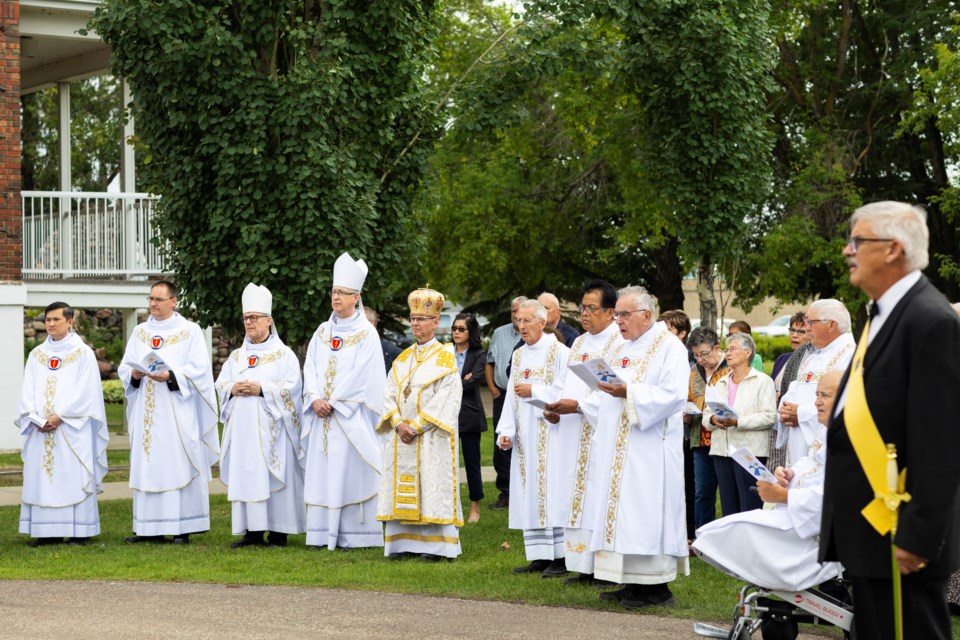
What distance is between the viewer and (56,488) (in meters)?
11.0

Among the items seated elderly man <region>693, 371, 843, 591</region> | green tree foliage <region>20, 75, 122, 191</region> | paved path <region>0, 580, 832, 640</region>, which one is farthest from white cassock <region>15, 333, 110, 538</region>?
green tree foliage <region>20, 75, 122, 191</region>

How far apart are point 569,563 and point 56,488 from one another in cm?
478

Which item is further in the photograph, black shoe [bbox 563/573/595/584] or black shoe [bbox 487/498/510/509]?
black shoe [bbox 487/498/510/509]

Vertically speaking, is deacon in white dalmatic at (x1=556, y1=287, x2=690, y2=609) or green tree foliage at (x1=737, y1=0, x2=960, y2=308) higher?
green tree foliage at (x1=737, y1=0, x2=960, y2=308)

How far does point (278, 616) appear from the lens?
777cm

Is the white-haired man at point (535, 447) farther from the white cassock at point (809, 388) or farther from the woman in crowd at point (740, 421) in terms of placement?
the white cassock at point (809, 388)

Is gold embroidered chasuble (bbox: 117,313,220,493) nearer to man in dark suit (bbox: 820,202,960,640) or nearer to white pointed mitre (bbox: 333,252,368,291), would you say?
white pointed mitre (bbox: 333,252,368,291)

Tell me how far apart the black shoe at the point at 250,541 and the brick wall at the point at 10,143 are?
8955 mm

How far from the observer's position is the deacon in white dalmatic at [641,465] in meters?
7.84

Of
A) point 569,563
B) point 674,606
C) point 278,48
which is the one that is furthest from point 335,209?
point 674,606

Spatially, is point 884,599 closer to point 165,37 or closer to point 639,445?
point 639,445

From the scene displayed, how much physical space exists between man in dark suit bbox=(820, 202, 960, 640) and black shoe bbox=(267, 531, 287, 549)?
22.8ft

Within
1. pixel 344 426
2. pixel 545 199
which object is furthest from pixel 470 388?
pixel 545 199

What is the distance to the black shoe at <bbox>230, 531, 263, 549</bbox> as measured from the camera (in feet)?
35.5
